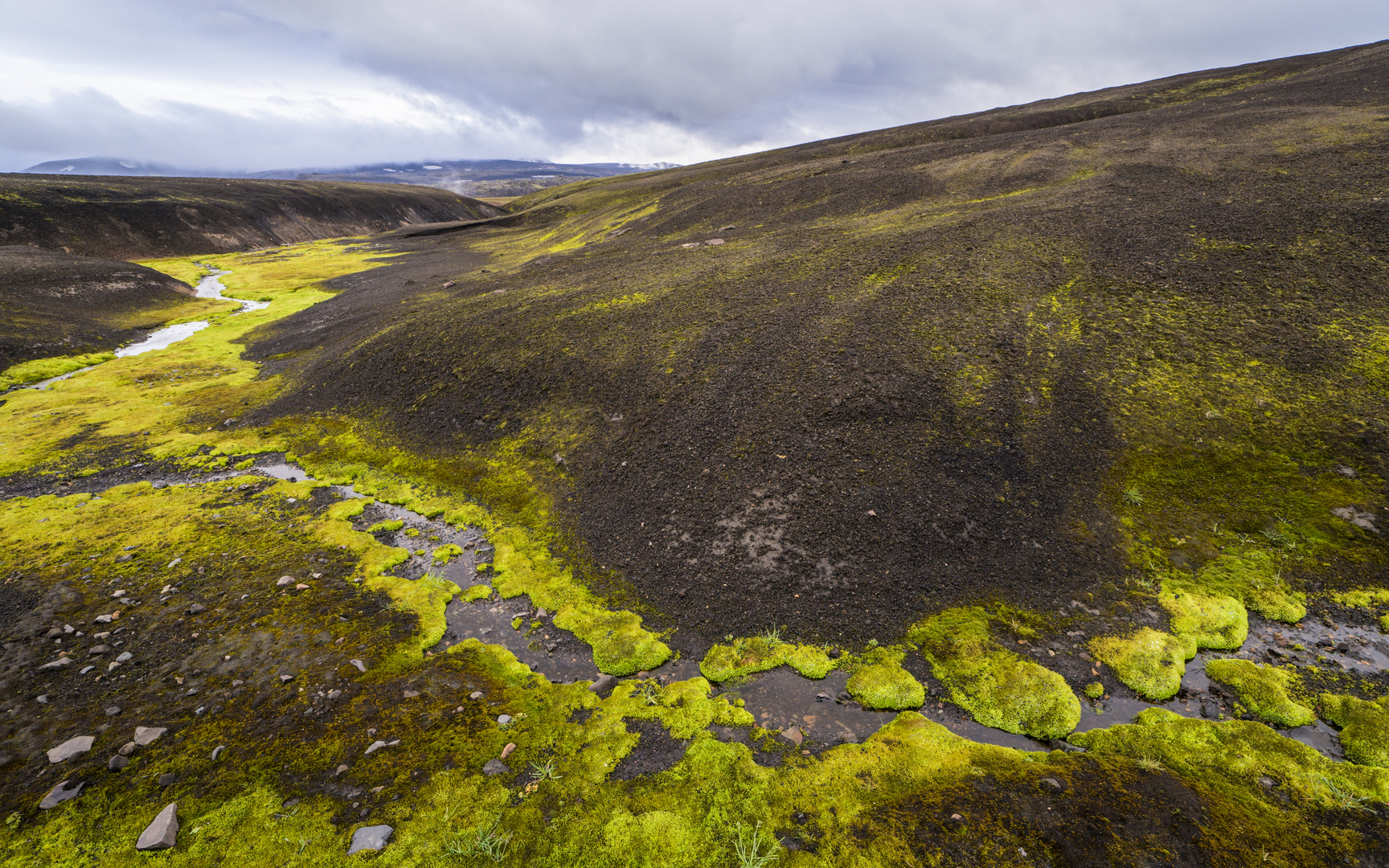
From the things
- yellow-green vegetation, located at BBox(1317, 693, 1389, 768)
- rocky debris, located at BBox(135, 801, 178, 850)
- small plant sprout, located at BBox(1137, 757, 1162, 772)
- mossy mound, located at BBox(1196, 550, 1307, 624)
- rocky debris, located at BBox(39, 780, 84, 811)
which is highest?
mossy mound, located at BBox(1196, 550, 1307, 624)

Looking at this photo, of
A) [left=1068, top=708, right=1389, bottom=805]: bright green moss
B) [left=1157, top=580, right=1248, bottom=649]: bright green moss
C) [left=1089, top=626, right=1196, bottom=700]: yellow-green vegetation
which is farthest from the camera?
[left=1157, top=580, right=1248, bottom=649]: bright green moss

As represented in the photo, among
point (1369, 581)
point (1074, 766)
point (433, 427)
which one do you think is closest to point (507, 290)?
point (433, 427)

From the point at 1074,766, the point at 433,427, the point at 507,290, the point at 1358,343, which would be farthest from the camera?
the point at 507,290

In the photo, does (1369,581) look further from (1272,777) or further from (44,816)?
(44,816)

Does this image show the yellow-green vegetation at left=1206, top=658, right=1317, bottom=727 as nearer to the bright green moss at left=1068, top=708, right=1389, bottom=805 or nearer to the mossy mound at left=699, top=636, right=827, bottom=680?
the bright green moss at left=1068, top=708, right=1389, bottom=805

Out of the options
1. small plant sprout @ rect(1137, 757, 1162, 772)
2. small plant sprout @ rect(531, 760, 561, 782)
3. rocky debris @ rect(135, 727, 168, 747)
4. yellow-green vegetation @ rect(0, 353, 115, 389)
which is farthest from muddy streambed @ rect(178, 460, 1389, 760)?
yellow-green vegetation @ rect(0, 353, 115, 389)

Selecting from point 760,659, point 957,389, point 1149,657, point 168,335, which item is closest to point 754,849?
point 760,659

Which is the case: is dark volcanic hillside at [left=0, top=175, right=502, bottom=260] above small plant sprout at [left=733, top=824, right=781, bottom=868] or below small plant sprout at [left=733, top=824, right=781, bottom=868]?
above

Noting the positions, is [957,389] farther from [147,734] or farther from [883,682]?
[147,734]
